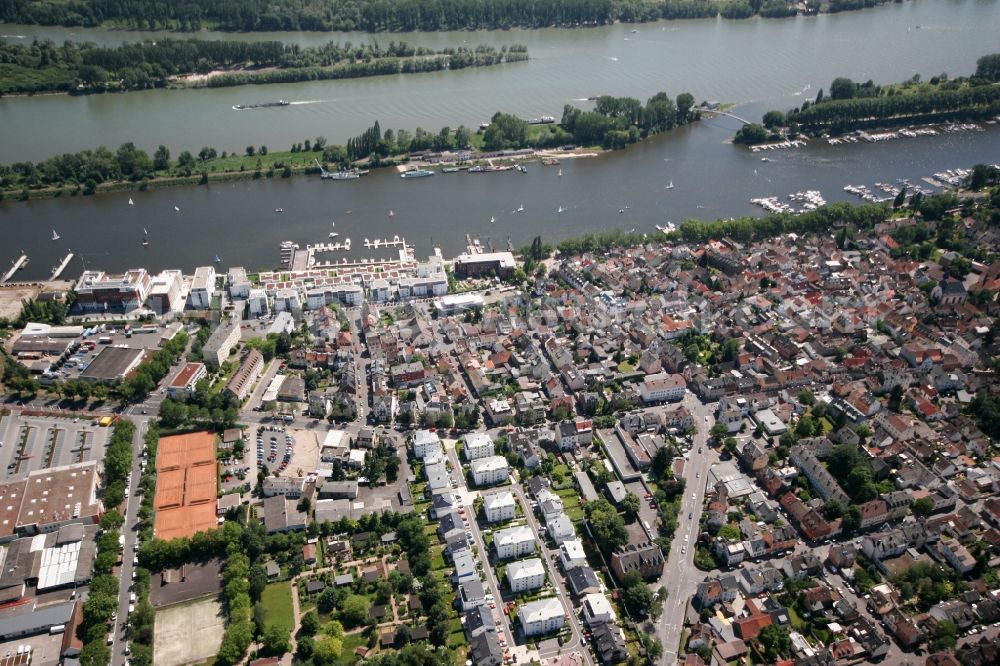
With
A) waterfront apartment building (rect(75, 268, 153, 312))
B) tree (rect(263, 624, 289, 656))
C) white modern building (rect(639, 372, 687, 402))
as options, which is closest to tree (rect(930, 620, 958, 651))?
white modern building (rect(639, 372, 687, 402))

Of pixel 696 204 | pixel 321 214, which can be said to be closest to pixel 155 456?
pixel 321 214

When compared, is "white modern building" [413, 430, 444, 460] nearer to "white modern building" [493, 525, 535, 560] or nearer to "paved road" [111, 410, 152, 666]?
"white modern building" [493, 525, 535, 560]

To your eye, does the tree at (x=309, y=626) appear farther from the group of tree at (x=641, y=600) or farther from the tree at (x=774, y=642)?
the tree at (x=774, y=642)

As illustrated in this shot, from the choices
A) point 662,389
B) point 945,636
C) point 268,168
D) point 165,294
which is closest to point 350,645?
point 662,389

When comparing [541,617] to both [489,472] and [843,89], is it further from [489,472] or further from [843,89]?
[843,89]

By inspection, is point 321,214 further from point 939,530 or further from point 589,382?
point 939,530
